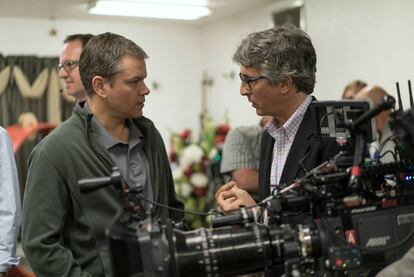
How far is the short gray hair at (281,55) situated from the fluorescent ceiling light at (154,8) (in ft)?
10.3

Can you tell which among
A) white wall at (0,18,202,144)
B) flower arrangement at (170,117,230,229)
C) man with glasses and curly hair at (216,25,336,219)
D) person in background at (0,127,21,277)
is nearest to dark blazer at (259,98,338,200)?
man with glasses and curly hair at (216,25,336,219)

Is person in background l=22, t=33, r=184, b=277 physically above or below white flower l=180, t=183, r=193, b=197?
above

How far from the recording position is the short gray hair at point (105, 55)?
64.2 inches

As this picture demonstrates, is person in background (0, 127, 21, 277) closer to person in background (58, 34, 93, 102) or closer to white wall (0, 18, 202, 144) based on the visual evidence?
person in background (58, 34, 93, 102)

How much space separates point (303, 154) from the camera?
1567 millimetres

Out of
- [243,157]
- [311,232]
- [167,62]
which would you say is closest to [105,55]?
[311,232]

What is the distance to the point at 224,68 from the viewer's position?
5801mm

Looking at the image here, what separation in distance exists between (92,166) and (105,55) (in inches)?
14.1

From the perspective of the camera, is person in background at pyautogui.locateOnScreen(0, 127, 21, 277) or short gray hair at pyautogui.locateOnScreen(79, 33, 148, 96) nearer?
short gray hair at pyautogui.locateOnScreen(79, 33, 148, 96)

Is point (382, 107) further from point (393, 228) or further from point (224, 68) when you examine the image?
point (224, 68)

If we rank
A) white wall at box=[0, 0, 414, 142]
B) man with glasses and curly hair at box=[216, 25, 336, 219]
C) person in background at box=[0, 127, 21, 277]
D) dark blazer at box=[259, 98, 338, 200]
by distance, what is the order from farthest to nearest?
white wall at box=[0, 0, 414, 142] → person in background at box=[0, 127, 21, 277] → man with glasses and curly hair at box=[216, 25, 336, 219] → dark blazer at box=[259, 98, 338, 200]

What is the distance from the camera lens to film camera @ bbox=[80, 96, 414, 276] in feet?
3.74

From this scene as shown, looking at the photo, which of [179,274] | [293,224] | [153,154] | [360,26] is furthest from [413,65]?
[179,274]

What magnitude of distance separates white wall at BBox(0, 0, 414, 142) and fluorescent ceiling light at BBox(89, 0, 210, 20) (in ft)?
1.67
